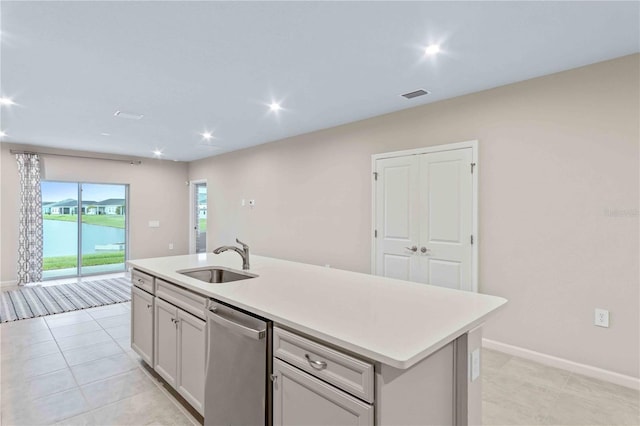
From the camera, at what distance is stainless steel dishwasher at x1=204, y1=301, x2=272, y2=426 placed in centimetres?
153

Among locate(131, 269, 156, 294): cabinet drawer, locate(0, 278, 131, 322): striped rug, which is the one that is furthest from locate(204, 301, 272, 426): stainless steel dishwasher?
locate(0, 278, 131, 322): striped rug

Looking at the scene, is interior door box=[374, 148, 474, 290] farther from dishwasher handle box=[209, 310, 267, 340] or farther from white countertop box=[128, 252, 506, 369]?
dishwasher handle box=[209, 310, 267, 340]

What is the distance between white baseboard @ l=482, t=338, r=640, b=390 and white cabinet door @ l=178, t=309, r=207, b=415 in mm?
2634

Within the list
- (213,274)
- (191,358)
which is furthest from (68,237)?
(191,358)

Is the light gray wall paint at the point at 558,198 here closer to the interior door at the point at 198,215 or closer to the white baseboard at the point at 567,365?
the white baseboard at the point at 567,365

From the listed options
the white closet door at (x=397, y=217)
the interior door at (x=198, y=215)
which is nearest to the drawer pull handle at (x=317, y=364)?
the white closet door at (x=397, y=217)

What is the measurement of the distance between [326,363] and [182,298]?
1278 millimetres

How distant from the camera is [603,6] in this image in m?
1.93

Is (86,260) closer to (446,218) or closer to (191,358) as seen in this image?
(191,358)

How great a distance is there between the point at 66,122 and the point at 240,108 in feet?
8.07

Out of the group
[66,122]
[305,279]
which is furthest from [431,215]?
[66,122]

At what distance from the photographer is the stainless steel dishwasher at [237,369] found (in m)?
1.53

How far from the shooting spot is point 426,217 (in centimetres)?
360

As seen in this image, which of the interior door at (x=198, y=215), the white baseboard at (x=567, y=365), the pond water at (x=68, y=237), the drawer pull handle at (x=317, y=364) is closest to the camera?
the drawer pull handle at (x=317, y=364)
